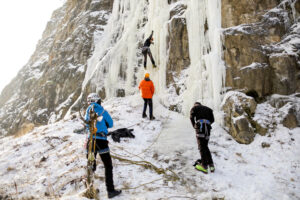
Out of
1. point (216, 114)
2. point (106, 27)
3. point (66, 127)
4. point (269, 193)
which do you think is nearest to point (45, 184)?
point (66, 127)

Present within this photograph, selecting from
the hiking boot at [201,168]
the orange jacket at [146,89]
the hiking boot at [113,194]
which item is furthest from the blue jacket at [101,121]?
the orange jacket at [146,89]

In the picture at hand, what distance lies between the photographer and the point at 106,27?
17094mm

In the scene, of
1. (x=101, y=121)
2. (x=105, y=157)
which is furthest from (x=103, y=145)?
(x=101, y=121)

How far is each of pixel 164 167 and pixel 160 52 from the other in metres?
6.64

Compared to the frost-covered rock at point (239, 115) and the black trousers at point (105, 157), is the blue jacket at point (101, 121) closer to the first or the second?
the black trousers at point (105, 157)

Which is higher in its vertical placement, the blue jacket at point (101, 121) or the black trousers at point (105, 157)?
the blue jacket at point (101, 121)

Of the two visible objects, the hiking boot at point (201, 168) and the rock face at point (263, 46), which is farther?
the rock face at point (263, 46)

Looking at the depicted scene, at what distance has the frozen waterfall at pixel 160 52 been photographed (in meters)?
7.00

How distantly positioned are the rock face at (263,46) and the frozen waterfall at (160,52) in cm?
44

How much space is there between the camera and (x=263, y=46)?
643 cm

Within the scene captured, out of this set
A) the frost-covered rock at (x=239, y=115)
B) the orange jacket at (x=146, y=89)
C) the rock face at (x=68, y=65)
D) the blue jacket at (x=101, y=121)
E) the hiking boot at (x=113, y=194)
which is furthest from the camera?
the rock face at (x=68, y=65)

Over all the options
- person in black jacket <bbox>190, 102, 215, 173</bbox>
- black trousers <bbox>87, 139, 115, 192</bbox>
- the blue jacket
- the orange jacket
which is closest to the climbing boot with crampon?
person in black jacket <bbox>190, 102, 215, 173</bbox>

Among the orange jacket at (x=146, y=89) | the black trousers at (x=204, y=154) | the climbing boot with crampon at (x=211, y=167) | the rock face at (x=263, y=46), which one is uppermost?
the rock face at (x=263, y=46)

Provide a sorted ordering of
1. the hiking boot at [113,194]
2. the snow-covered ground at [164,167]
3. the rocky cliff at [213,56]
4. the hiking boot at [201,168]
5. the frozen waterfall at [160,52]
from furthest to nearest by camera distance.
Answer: the frozen waterfall at [160,52], the rocky cliff at [213,56], the hiking boot at [201,168], the snow-covered ground at [164,167], the hiking boot at [113,194]
